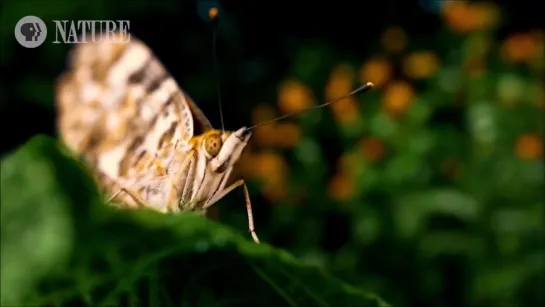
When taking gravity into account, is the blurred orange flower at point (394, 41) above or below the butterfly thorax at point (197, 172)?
below

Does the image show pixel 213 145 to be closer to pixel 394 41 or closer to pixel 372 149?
pixel 372 149

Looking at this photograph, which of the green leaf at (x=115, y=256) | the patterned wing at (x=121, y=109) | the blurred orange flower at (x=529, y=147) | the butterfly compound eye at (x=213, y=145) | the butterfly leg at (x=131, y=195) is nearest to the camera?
the green leaf at (x=115, y=256)

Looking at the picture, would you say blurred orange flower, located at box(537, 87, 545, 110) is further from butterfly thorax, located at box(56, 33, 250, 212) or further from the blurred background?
butterfly thorax, located at box(56, 33, 250, 212)

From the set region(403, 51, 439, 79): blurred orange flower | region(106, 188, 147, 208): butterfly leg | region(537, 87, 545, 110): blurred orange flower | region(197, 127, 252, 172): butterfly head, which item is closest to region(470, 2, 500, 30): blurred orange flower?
region(403, 51, 439, 79): blurred orange flower

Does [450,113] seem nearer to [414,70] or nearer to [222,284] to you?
[414,70]

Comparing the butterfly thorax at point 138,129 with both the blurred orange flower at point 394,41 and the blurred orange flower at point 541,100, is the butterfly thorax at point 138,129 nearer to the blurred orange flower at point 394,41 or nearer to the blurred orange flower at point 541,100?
the blurred orange flower at point 541,100

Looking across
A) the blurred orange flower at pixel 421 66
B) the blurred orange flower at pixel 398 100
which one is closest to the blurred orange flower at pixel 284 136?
the blurred orange flower at pixel 398 100

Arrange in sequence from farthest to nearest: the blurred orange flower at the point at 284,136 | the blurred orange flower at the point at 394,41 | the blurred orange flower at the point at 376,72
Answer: the blurred orange flower at the point at 394,41
the blurred orange flower at the point at 376,72
the blurred orange flower at the point at 284,136
